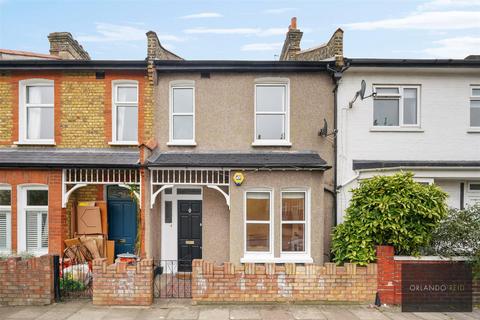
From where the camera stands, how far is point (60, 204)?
9492mm

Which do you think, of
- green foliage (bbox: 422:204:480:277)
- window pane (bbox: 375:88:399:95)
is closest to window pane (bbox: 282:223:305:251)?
green foliage (bbox: 422:204:480:277)

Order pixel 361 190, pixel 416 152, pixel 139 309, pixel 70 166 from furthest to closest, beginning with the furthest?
pixel 416 152
pixel 70 166
pixel 361 190
pixel 139 309

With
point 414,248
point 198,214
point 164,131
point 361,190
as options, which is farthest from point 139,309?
point 414,248

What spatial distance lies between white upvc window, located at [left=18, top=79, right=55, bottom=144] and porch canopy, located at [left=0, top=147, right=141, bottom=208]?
840 mm

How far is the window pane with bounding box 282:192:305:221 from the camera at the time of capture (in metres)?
9.34

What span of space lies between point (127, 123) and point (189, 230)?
3.99m

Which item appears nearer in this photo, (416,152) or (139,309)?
(139,309)

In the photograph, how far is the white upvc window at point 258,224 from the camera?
30.3ft

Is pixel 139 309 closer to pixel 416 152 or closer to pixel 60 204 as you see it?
pixel 60 204

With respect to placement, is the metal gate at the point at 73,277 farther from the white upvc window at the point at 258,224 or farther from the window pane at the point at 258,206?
the window pane at the point at 258,206

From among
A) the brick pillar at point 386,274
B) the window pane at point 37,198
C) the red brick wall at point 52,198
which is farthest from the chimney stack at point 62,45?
the brick pillar at point 386,274

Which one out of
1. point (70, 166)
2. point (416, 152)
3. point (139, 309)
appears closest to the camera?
point (139, 309)

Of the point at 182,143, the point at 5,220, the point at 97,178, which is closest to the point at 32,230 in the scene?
the point at 5,220

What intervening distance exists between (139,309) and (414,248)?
6614mm
